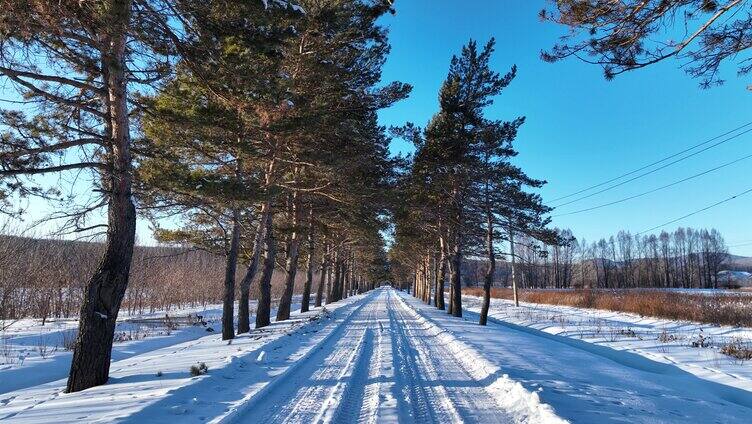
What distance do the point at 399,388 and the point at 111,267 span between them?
5.07 metres

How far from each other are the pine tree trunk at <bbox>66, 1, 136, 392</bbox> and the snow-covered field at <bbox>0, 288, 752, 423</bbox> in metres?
0.42

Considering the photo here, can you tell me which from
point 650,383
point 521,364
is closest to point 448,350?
point 521,364

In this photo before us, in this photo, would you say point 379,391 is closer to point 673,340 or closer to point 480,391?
point 480,391

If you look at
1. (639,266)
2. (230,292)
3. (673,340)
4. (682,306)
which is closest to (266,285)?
(230,292)

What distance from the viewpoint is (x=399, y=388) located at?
6.70m

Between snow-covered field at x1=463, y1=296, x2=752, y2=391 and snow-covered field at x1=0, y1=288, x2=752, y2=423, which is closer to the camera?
snow-covered field at x1=0, y1=288, x2=752, y2=423

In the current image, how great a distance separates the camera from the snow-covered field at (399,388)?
5340 mm

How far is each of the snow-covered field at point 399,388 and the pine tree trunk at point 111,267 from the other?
420 millimetres

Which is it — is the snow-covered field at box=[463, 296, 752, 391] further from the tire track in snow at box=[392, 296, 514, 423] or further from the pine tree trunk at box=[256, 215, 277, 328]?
the pine tree trunk at box=[256, 215, 277, 328]

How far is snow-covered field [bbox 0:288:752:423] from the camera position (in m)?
5.34

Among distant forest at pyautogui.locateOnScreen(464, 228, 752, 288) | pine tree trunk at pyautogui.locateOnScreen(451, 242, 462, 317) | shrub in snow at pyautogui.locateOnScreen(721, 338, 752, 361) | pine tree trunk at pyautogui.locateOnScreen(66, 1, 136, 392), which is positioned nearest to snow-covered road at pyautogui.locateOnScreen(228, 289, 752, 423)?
shrub in snow at pyautogui.locateOnScreen(721, 338, 752, 361)

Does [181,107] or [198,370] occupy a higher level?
[181,107]

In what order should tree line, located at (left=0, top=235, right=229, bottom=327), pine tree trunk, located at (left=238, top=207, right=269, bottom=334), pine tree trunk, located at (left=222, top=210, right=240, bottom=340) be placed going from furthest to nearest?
tree line, located at (left=0, top=235, right=229, bottom=327)
pine tree trunk, located at (left=238, top=207, right=269, bottom=334)
pine tree trunk, located at (left=222, top=210, right=240, bottom=340)

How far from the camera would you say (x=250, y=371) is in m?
7.87
